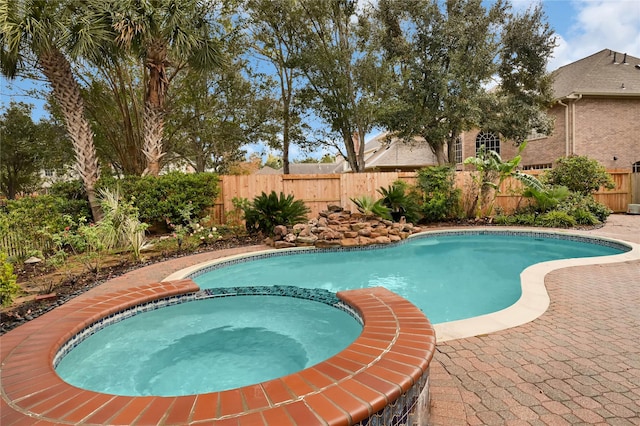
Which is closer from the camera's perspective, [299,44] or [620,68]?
[299,44]

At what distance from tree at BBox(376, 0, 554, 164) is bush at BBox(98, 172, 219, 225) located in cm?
951

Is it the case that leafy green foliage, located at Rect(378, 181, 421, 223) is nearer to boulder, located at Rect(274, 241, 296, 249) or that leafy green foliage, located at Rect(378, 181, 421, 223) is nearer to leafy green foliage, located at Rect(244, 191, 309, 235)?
leafy green foliage, located at Rect(244, 191, 309, 235)

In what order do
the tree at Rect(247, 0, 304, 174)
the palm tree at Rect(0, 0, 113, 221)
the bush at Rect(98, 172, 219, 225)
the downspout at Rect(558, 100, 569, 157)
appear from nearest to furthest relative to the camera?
1. the palm tree at Rect(0, 0, 113, 221)
2. the bush at Rect(98, 172, 219, 225)
3. the tree at Rect(247, 0, 304, 174)
4. the downspout at Rect(558, 100, 569, 157)

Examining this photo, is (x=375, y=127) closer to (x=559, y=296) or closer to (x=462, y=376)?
(x=559, y=296)

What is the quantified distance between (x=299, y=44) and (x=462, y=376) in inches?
688

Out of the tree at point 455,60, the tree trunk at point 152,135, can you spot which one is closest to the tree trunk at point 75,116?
the tree trunk at point 152,135

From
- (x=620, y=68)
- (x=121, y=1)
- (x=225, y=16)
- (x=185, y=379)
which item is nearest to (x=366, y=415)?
(x=185, y=379)

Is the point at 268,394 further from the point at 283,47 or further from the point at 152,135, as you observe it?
the point at 283,47

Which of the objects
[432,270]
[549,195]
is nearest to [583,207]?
[549,195]

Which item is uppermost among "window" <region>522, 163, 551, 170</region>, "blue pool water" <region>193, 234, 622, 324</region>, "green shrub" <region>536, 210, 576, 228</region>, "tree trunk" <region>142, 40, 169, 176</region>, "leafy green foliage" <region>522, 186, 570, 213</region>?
"tree trunk" <region>142, 40, 169, 176</region>

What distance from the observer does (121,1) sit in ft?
29.1

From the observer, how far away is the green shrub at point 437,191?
12.3m

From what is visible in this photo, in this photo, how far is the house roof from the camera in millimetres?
18750

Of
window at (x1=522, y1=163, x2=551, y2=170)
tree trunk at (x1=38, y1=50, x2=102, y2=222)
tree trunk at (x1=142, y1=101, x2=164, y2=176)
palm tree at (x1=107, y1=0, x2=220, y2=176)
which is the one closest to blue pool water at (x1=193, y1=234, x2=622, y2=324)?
tree trunk at (x1=142, y1=101, x2=164, y2=176)
